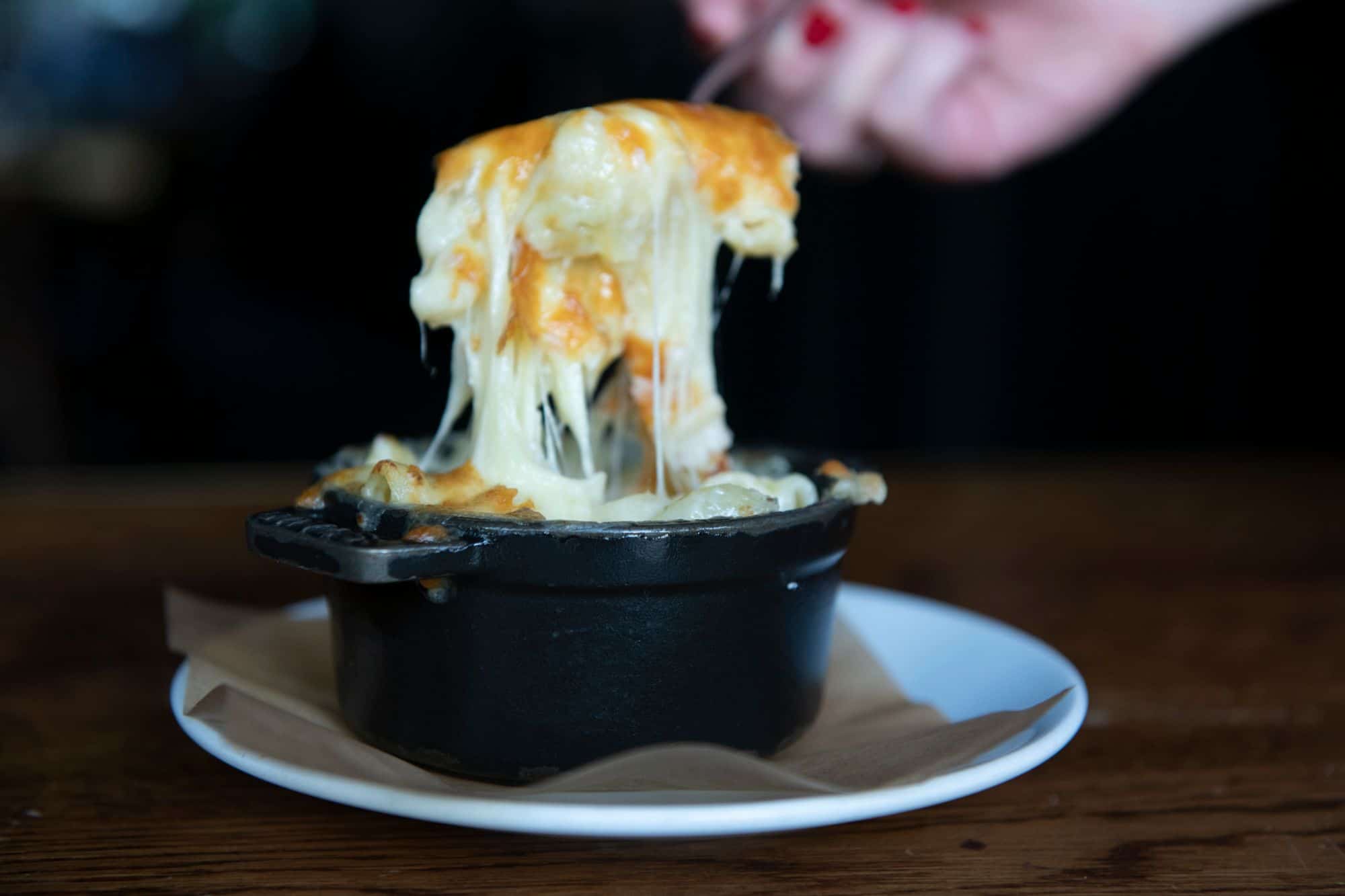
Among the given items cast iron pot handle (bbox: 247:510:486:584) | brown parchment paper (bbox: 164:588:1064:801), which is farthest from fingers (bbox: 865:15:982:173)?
cast iron pot handle (bbox: 247:510:486:584)

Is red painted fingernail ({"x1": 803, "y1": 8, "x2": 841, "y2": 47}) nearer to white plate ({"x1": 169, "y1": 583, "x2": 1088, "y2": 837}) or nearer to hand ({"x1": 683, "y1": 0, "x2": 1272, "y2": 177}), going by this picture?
hand ({"x1": 683, "y1": 0, "x2": 1272, "y2": 177})

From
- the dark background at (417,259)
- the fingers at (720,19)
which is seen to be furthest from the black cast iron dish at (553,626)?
the dark background at (417,259)

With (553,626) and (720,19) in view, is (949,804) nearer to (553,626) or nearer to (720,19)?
(553,626)

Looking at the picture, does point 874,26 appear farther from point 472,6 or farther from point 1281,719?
point 472,6

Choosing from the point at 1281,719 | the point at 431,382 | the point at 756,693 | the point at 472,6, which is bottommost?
the point at 431,382

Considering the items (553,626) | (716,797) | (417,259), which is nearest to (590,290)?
(553,626)

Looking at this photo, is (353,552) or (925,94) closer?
(353,552)

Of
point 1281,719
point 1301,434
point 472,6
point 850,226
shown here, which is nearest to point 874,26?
point 1281,719

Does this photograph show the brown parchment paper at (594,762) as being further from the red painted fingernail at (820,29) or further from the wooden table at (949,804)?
the red painted fingernail at (820,29)
